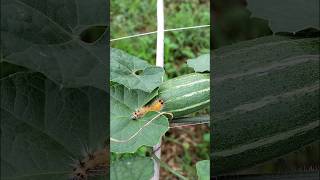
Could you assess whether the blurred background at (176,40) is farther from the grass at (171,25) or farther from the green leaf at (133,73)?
the green leaf at (133,73)

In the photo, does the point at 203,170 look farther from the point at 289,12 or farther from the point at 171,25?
the point at 171,25

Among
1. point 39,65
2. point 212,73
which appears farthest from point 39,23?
point 212,73

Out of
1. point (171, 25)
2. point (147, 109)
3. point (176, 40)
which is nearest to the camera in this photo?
point (147, 109)

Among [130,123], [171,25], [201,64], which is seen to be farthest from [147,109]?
[171,25]

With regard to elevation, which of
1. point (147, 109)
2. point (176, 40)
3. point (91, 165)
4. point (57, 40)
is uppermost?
point (176, 40)

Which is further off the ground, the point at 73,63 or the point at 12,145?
the point at 73,63

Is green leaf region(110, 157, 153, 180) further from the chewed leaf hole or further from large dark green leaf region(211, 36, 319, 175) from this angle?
the chewed leaf hole

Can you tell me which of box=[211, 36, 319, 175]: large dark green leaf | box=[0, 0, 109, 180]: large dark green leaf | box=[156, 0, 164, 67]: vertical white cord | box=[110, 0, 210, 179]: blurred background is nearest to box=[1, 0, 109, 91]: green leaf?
box=[0, 0, 109, 180]: large dark green leaf

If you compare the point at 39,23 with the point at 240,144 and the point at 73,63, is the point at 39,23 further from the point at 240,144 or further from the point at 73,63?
the point at 240,144
